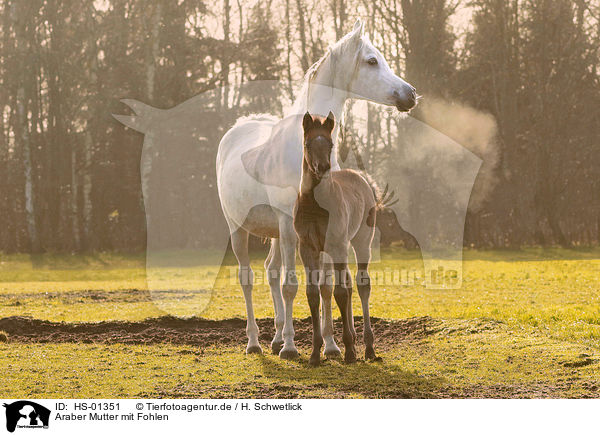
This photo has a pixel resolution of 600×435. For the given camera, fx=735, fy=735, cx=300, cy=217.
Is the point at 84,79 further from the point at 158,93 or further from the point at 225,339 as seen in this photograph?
the point at 225,339

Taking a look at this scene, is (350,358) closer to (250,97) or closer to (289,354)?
(289,354)

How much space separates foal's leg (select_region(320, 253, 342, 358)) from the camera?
22.8 ft

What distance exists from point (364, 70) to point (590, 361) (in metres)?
3.58

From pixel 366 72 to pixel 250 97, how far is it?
23.5 m

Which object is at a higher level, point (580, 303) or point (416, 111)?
point (416, 111)

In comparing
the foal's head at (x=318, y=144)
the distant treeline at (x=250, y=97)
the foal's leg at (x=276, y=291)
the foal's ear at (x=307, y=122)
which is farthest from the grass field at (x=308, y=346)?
the distant treeline at (x=250, y=97)

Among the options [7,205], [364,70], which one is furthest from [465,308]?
[7,205]

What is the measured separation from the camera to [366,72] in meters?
7.37

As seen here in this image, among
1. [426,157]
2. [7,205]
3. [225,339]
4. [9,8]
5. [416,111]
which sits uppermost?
[9,8]

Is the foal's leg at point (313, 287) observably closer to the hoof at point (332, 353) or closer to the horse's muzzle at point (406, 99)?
the hoof at point (332, 353)

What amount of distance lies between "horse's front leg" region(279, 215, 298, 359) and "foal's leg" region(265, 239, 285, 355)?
1.23 ft

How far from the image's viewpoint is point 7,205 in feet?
95.5

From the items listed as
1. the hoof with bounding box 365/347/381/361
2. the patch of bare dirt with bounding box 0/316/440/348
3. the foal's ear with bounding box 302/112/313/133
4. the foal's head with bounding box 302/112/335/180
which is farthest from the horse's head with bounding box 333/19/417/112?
the patch of bare dirt with bounding box 0/316/440/348

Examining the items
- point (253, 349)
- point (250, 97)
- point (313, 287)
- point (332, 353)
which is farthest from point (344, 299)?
point (250, 97)
